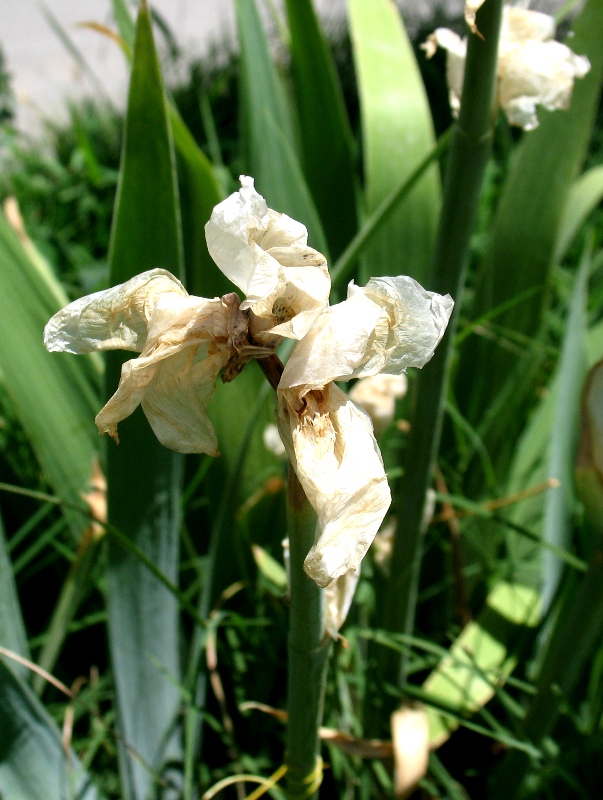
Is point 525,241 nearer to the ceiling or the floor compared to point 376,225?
nearer to the floor

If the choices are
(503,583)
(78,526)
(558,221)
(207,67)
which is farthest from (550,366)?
(207,67)

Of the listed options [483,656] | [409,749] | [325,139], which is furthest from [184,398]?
[325,139]

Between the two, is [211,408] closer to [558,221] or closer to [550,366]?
[558,221]

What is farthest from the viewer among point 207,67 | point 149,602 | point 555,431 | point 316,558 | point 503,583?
point 207,67

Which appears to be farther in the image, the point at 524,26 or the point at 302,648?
the point at 524,26

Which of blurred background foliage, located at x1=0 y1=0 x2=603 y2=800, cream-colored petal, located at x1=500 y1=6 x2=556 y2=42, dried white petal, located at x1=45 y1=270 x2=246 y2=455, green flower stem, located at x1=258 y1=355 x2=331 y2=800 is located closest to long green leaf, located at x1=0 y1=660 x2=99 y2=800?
blurred background foliage, located at x1=0 y1=0 x2=603 y2=800

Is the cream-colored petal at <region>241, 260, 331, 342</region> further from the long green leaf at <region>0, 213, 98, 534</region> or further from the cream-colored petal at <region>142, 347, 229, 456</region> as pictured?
the long green leaf at <region>0, 213, 98, 534</region>

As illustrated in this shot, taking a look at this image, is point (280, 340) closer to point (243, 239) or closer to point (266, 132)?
point (243, 239)
